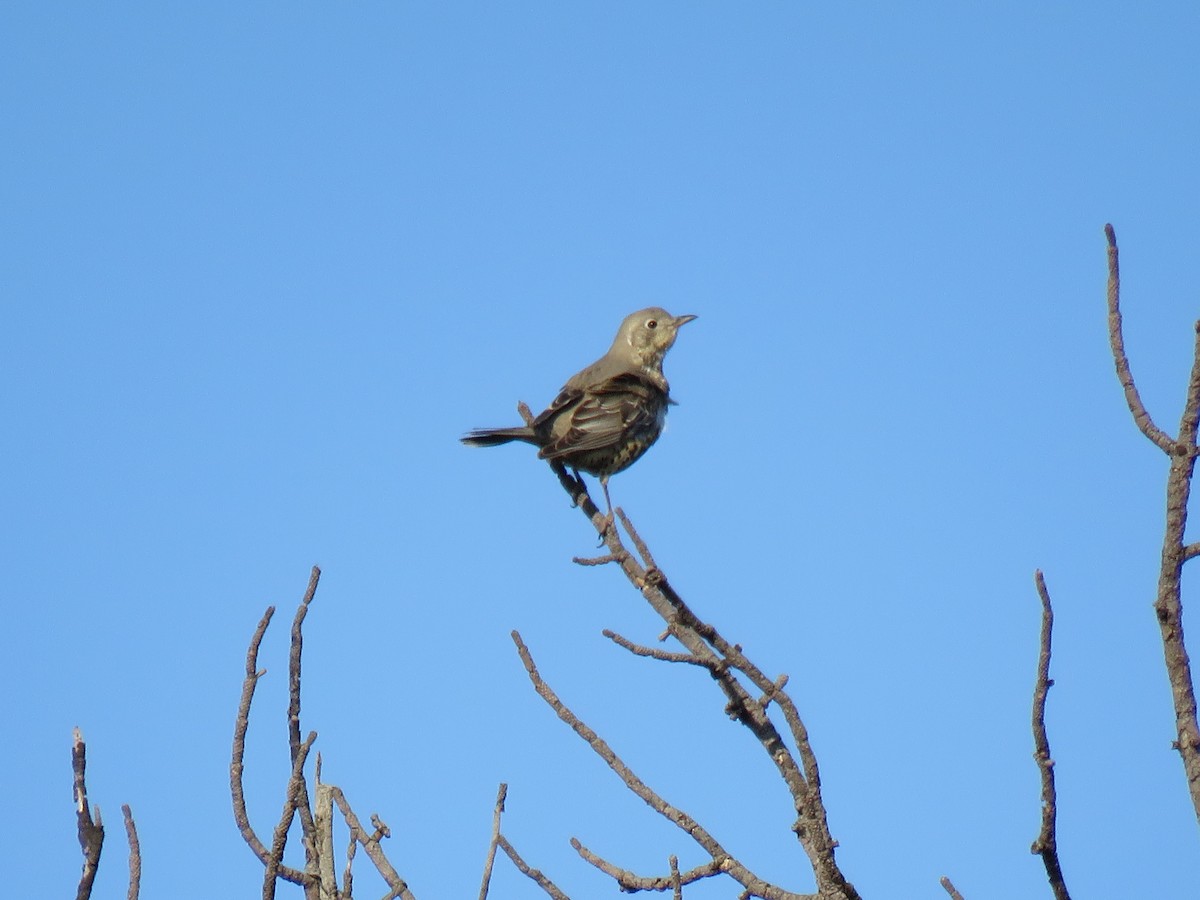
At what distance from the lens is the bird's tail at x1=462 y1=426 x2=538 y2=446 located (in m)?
8.85

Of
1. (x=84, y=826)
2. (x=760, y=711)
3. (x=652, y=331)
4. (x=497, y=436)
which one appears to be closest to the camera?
(x=84, y=826)

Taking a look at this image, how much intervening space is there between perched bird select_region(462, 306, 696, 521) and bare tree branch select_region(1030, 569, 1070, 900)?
5544 millimetres

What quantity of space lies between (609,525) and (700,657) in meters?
1.15

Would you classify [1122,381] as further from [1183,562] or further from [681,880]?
[681,880]

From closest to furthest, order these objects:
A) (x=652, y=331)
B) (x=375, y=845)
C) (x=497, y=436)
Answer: (x=375, y=845) → (x=497, y=436) → (x=652, y=331)

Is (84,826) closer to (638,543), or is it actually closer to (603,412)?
(638,543)

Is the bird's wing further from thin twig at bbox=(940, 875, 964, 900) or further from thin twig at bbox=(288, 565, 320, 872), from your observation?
thin twig at bbox=(940, 875, 964, 900)

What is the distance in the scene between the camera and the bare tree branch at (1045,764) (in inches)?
103

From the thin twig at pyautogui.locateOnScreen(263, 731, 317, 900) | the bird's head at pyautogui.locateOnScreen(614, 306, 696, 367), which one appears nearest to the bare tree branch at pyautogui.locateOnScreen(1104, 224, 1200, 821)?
the thin twig at pyautogui.locateOnScreen(263, 731, 317, 900)

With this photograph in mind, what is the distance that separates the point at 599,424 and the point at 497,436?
67 centimetres

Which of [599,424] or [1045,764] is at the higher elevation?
[599,424]

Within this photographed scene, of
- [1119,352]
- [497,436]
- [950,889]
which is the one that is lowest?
[950,889]

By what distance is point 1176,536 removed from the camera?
275 cm

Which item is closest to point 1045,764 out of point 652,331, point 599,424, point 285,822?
point 285,822
